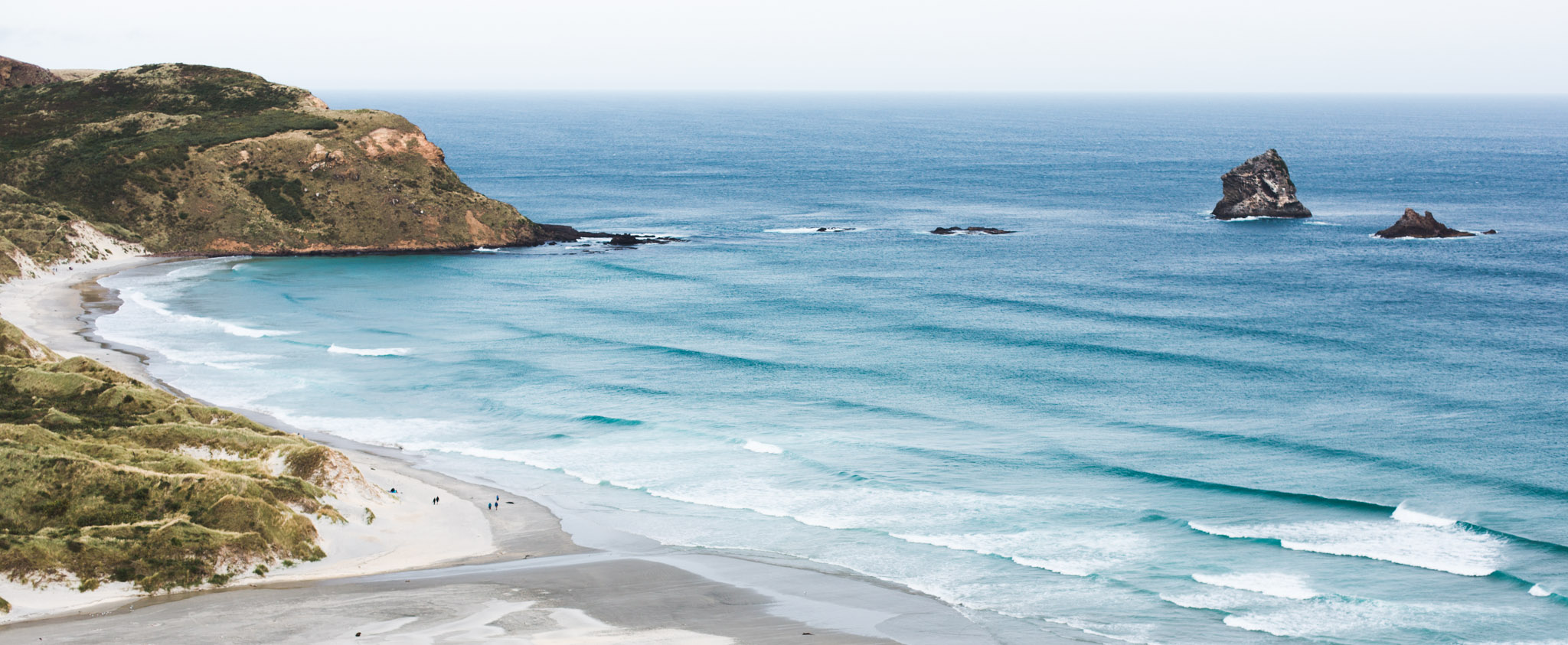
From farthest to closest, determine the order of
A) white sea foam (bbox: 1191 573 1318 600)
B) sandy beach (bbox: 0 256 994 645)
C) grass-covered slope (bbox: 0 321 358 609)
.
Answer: white sea foam (bbox: 1191 573 1318 600) → grass-covered slope (bbox: 0 321 358 609) → sandy beach (bbox: 0 256 994 645)

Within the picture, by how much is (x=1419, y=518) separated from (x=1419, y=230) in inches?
3023

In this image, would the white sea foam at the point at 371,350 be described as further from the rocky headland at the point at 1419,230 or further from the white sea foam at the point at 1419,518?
the rocky headland at the point at 1419,230

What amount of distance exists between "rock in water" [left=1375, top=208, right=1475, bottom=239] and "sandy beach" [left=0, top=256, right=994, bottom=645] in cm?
9090

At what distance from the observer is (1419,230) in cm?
10456

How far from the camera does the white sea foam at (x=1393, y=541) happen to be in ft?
115

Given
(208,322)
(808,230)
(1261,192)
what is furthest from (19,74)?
(1261,192)

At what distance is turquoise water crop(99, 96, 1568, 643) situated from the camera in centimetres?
3494

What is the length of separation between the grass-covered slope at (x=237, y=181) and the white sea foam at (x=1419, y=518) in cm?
8628

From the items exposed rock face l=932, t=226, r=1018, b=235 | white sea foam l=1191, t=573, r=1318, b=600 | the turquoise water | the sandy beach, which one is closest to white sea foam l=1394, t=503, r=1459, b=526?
the turquoise water

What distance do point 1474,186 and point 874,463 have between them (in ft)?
442

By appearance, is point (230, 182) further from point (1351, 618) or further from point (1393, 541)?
point (1351, 618)

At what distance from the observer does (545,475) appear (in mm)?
44844

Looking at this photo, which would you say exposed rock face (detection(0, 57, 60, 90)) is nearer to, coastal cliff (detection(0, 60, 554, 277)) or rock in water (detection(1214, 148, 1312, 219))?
coastal cliff (detection(0, 60, 554, 277))

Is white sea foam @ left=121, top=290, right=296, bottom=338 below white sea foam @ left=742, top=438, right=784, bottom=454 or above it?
above
